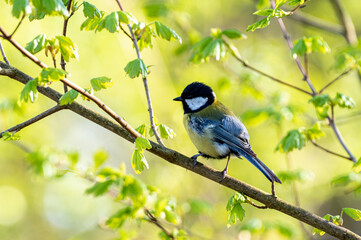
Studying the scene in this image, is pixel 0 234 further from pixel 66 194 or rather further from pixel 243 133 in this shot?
pixel 243 133

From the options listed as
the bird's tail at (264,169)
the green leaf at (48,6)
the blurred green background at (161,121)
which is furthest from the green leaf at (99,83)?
the blurred green background at (161,121)

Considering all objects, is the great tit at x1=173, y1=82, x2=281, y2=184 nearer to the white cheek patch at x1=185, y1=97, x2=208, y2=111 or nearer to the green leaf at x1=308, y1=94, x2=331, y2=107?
the white cheek patch at x1=185, y1=97, x2=208, y2=111

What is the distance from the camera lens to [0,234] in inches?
268

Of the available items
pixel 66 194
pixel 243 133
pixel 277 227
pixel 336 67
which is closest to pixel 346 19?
pixel 336 67

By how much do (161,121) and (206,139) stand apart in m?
2.38

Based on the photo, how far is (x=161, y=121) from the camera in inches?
218

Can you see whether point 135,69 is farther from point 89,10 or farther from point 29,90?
point 29,90

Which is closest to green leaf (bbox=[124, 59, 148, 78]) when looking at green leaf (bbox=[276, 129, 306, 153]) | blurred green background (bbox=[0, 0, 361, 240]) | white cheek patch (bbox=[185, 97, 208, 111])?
green leaf (bbox=[276, 129, 306, 153])

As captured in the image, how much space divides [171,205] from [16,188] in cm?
537

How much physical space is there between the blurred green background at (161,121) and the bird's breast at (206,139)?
1.47m

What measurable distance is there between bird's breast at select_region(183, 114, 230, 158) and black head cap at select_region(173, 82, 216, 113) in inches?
10.8

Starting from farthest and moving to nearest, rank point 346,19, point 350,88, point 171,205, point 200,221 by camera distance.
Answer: point 350,88
point 200,221
point 346,19
point 171,205

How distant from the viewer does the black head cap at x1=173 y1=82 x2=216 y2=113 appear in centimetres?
359

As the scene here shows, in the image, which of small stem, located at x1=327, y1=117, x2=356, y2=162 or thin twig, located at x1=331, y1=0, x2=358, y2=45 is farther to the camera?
thin twig, located at x1=331, y1=0, x2=358, y2=45
